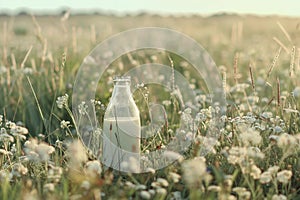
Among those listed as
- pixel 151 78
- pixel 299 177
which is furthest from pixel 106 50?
pixel 299 177

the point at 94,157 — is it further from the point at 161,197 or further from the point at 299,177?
the point at 299,177

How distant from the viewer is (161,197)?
8.74 ft

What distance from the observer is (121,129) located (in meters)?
3.34

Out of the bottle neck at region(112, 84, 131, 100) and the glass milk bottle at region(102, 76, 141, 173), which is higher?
the bottle neck at region(112, 84, 131, 100)

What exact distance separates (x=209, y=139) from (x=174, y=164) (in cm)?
28

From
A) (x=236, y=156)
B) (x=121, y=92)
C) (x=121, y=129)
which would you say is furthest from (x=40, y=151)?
(x=236, y=156)

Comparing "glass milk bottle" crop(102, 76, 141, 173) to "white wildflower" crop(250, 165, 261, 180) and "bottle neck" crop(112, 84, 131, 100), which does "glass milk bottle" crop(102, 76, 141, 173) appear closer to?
"bottle neck" crop(112, 84, 131, 100)

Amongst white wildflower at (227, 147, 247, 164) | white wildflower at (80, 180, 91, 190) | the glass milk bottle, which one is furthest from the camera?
the glass milk bottle

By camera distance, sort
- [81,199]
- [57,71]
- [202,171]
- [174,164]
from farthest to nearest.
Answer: [57,71] < [174,164] < [81,199] < [202,171]

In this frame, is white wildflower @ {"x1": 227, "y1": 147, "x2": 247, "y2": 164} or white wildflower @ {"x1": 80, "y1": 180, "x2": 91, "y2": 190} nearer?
white wildflower @ {"x1": 80, "y1": 180, "x2": 91, "y2": 190}

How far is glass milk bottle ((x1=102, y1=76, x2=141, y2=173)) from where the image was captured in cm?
333

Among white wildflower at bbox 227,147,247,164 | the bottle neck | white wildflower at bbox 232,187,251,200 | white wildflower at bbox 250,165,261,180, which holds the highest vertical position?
the bottle neck

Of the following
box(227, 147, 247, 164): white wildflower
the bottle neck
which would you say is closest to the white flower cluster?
the bottle neck

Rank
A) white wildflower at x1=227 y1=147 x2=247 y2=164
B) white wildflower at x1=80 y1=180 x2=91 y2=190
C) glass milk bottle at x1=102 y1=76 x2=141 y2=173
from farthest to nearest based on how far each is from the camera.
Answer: glass milk bottle at x1=102 y1=76 x2=141 y2=173, white wildflower at x1=227 y1=147 x2=247 y2=164, white wildflower at x1=80 y1=180 x2=91 y2=190
